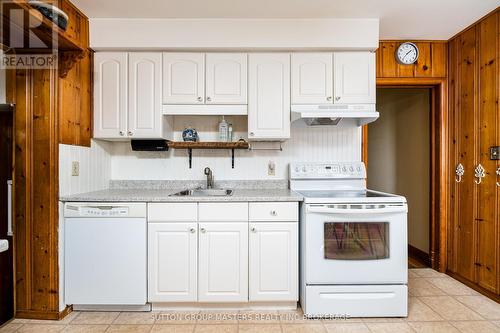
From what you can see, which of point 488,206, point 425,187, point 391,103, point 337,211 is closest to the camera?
point 337,211

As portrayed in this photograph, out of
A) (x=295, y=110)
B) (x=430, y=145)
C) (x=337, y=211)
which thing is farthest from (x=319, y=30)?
(x=430, y=145)

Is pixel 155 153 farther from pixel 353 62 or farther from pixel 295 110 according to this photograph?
pixel 353 62

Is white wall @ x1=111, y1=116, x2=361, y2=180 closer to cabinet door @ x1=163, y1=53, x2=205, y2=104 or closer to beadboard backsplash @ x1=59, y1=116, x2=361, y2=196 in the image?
beadboard backsplash @ x1=59, y1=116, x2=361, y2=196

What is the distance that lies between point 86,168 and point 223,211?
124 cm

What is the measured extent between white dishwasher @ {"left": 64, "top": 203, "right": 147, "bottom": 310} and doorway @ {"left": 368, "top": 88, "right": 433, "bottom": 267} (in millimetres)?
2897

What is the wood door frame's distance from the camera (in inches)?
112

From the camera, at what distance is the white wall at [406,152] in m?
3.28

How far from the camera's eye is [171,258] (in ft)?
6.98

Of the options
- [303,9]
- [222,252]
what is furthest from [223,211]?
[303,9]

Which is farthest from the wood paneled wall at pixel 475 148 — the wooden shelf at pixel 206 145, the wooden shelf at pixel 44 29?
the wooden shelf at pixel 44 29

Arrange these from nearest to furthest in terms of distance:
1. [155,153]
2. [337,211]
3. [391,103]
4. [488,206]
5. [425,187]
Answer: [337,211] < [488,206] < [155,153] < [425,187] < [391,103]

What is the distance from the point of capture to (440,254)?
290cm

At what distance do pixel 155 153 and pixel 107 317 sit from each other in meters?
1.41

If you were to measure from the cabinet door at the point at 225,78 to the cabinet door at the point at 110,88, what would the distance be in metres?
0.71
